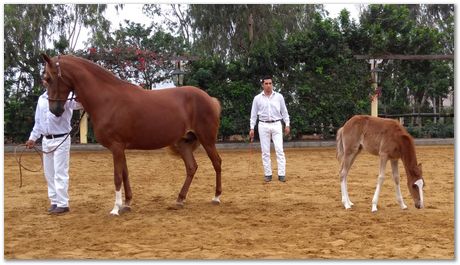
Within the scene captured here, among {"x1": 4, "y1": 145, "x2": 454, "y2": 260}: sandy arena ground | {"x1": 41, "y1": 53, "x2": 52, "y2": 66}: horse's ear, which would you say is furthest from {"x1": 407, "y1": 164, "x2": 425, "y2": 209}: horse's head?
{"x1": 41, "y1": 53, "x2": 52, "y2": 66}: horse's ear

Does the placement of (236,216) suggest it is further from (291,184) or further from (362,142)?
(291,184)

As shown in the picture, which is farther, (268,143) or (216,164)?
(268,143)

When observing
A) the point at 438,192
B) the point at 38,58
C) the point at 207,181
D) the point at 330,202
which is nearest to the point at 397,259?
the point at 330,202

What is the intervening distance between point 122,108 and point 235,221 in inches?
79.8

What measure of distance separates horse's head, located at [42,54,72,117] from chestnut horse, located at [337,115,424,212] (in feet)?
12.2

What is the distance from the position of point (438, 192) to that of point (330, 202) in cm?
197

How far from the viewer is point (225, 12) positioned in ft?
74.2

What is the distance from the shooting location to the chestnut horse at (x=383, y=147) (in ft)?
23.5

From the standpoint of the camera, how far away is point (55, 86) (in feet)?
23.3

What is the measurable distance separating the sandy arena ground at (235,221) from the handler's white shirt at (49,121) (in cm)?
105

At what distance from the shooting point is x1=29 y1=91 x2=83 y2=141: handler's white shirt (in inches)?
286

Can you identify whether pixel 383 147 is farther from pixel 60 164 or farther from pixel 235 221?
pixel 60 164

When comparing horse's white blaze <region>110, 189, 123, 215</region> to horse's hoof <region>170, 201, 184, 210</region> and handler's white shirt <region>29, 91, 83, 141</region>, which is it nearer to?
horse's hoof <region>170, 201, 184, 210</region>

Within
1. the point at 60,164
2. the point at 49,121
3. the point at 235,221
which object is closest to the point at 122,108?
the point at 49,121
